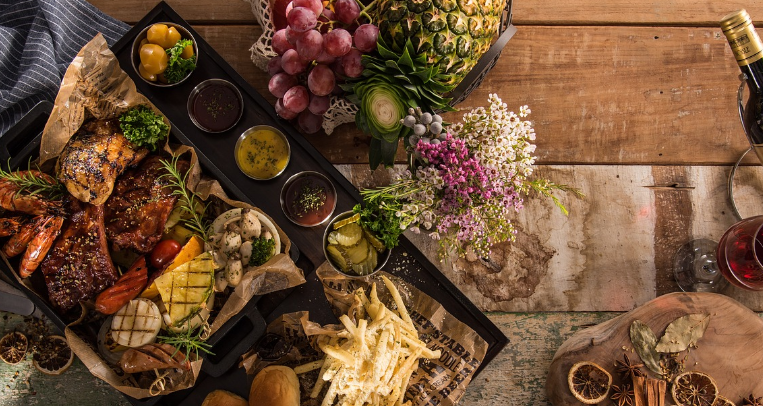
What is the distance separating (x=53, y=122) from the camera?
2277mm

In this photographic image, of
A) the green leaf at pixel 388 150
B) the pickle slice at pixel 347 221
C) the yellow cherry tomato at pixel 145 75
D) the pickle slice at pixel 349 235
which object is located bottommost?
the pickle slice at pixel 349 235

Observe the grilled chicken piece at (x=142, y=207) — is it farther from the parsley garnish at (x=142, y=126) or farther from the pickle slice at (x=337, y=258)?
the pickle slice at (x=337, y=258)

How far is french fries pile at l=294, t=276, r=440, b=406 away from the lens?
226cm

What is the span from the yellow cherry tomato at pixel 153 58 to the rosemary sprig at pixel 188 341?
1244 mm

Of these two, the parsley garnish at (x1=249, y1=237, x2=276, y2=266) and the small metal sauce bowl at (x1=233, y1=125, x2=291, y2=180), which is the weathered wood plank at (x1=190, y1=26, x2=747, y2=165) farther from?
the parsley garnish at (x1=249, y1=237, x2=276, y2=266)

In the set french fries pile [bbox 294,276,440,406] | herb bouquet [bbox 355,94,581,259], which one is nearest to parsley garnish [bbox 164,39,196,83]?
herb bouquet [bbox 355,94,581,259]

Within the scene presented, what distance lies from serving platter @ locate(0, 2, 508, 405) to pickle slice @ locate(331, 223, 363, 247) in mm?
243

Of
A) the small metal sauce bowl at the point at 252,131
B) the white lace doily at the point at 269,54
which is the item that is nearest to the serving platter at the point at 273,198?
the small metal sauce bowl at the point at 252,131

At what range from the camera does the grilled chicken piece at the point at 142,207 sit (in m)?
2.37

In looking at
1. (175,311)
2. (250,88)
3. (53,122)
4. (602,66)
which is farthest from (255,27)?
(602,66)

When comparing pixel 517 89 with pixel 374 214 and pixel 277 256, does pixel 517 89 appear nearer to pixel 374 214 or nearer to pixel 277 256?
pixel 374 214

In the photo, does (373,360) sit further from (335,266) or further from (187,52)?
(187,52)

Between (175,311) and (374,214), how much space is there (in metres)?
0.97

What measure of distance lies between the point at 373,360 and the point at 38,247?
1.55 m
